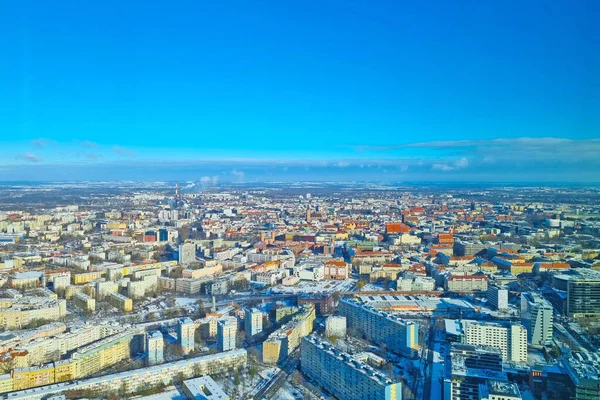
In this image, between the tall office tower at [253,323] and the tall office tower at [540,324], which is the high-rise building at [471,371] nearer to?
the tall office tower at [540,324]

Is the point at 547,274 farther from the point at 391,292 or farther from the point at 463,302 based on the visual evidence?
the point at 391,292

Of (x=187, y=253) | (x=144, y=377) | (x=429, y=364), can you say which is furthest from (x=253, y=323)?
(x=187, y=253)

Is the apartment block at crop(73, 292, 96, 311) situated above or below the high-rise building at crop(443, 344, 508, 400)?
below

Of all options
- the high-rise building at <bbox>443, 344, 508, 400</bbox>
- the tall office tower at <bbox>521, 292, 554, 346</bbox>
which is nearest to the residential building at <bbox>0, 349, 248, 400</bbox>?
the high-rise building at <bbox>443, 344, 508, 400</bbox>

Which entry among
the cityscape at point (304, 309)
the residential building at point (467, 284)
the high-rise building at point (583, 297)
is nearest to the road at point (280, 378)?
the cityscape at point (304, 309)

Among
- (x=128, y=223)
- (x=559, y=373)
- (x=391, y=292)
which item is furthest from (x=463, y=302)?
(x=128, y=223)

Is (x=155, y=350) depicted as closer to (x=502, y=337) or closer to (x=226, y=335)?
(x=226, y=335)

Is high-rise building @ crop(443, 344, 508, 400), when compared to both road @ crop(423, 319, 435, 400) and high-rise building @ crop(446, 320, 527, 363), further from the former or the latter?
high-rise building @ crop(446, 320, 527, 363)
